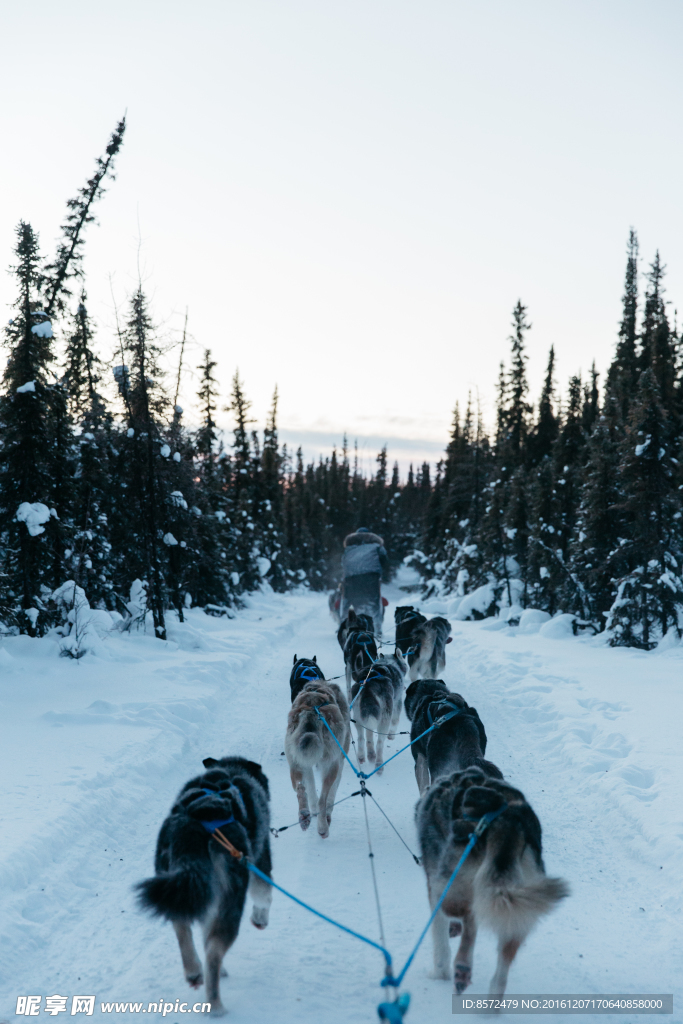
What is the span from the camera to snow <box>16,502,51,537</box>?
1094 cm

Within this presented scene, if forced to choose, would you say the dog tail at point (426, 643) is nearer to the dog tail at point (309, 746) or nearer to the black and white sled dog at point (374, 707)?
the black and white sled dog at point (374, 707)

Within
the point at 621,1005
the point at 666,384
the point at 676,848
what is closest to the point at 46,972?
the point at 621,1005

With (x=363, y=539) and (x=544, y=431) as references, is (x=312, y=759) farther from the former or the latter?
(x=544, y=431)

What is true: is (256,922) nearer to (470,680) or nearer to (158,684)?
(158,684)

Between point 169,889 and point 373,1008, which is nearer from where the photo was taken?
point 169,889

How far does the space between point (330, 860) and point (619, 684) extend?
6.37m

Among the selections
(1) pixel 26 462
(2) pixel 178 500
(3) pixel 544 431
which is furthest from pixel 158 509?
(3) pixel 544 431

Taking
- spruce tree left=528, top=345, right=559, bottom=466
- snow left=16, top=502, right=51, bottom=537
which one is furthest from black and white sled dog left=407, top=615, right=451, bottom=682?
spruce tree left=528, top=345, right=559, bottom=466

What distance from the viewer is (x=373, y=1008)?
3.06m

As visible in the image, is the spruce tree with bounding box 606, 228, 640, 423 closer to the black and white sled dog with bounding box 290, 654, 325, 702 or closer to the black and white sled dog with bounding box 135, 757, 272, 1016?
the black and white sled dog with bounding box 290, 654, 325, 702

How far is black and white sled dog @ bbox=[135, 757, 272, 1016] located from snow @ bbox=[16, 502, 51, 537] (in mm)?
8871

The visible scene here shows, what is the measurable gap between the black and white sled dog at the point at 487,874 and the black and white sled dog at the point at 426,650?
6.10 m

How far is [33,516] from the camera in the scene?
11.0m

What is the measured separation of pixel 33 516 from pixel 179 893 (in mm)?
9774
